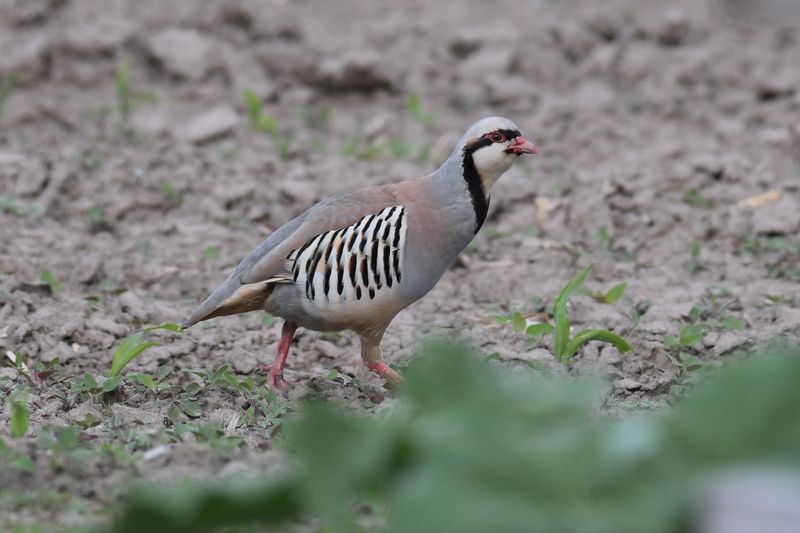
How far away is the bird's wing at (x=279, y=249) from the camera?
4.95 meters

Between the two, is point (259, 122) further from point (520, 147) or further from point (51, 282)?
point (520, 147)

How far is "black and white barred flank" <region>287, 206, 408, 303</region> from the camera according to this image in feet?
16.0

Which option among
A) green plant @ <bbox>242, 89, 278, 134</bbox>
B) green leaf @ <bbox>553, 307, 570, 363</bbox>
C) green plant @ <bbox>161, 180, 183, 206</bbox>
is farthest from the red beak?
green plant @ <bbox>242, 89, 278, 134</bbox>

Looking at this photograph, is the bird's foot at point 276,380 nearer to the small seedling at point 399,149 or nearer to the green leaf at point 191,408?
the green leaf at point 191,408

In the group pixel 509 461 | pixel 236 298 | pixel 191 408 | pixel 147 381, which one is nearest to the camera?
pixel 509 461

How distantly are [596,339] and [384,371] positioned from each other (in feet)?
2.90

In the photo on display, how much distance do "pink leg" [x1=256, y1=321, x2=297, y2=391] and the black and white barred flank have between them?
0.31m

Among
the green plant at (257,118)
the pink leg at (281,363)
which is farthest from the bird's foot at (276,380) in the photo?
the green plant at (257,118)

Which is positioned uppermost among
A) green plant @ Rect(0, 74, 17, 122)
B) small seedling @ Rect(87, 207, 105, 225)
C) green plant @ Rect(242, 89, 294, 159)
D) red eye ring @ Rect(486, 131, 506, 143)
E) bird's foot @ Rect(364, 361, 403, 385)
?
green plant @ Rect(0, 74, 17, 122)

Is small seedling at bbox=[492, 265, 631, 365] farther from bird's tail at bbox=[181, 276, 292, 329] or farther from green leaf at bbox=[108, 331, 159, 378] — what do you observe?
green leaf at bbox=[108, 331, 159, 378]

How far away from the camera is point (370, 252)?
4.88 meters

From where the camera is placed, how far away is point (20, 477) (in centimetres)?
352

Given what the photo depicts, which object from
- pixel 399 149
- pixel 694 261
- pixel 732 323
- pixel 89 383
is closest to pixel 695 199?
pixel 694 261

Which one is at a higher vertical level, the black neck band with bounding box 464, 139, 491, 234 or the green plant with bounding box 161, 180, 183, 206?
the black neck band with bounding box 464, 139, 491, 234
